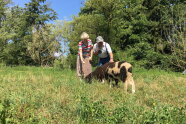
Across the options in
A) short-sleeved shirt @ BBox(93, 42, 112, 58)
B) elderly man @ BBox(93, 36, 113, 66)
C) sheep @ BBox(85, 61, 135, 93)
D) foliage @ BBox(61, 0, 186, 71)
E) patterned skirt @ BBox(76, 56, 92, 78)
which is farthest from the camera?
foliage @ BBox(61, 0, 186, 71)

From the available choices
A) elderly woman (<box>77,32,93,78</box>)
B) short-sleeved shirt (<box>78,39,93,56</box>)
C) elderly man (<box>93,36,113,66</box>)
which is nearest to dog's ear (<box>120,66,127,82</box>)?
elderly man (<box>93,36,113,66</box>)

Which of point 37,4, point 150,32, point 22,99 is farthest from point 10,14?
point 22,99

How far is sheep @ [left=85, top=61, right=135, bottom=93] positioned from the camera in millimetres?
5652

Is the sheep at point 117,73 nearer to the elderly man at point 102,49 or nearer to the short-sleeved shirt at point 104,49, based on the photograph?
the elderly man at point 102,49

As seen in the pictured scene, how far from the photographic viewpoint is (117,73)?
19.4ft

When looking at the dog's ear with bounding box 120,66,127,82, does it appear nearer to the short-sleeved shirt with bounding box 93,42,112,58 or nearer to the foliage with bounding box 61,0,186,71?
the short-sleeved shirt with bounding box 93,42,112,58

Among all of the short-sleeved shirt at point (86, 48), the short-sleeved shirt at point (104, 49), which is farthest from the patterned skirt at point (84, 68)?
the short-sleeved shirt at point (104, 49)

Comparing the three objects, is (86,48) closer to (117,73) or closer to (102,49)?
(102,49)

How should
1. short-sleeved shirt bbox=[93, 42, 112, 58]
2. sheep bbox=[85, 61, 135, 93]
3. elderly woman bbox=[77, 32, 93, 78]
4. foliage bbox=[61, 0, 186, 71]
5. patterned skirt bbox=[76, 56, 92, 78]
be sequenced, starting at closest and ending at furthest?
1. sheep bbox=[85, 61, 135, 93]
2. short-sleeved shirt bbox=[93, 42, 112, 58]
3. elderly woman bbox=[77, 32, 93, 78]
4. patterned skirt bbox=[76, 56, 92, 78]
5. foliage bbox=[61, 0, 186, 71]

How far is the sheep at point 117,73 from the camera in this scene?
565cm

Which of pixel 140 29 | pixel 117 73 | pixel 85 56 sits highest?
pixel 140 29

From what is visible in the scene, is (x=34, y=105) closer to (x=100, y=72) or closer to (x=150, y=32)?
(x=100, y=72)

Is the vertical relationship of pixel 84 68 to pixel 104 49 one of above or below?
below

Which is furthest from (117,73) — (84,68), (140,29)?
(140,29)
